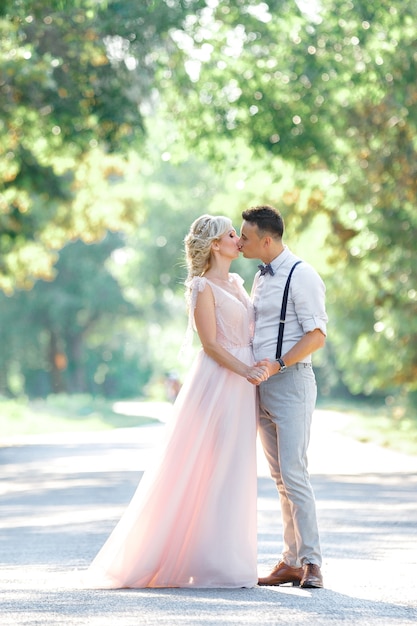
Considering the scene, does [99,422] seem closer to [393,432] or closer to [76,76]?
[393,432]

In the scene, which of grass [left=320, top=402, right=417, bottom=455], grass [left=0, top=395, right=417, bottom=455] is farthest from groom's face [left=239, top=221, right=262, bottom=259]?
grass [left=0, top=395, right=417, bottom=455]

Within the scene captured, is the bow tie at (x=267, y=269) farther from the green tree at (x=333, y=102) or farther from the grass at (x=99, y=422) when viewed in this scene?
the grass at (x=99, y=422)

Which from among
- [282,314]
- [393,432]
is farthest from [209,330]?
[393,432]

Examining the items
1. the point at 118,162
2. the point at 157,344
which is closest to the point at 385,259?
the point at 118,162

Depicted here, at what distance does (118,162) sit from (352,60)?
34.3ft

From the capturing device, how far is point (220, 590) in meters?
8.80

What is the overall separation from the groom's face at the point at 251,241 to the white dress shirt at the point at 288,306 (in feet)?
0.41

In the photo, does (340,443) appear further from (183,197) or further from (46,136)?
(183,197)

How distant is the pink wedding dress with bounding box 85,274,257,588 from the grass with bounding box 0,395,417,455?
16.8m

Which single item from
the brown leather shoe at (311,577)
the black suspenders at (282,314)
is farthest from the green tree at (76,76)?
the brown leather shoe at (311,577)

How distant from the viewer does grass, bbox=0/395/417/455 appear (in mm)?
32188

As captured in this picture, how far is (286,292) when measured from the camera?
29.5 ft

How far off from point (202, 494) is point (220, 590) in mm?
591

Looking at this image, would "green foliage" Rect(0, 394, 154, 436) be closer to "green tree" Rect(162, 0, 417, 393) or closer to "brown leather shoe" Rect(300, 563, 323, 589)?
"green tree" Rect(162, 0, 417, 393)
